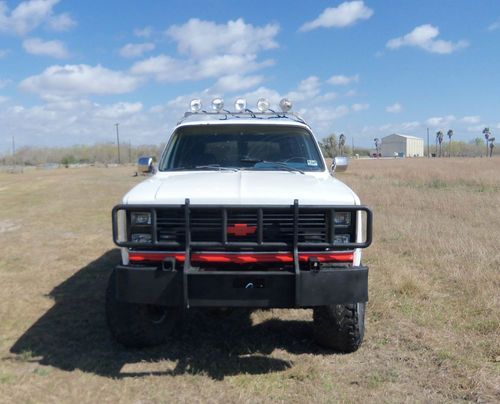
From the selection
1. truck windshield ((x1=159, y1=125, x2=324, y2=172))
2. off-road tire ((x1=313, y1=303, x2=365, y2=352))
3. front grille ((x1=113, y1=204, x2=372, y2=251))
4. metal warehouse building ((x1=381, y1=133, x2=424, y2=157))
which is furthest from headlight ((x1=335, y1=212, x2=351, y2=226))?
metal warehouse building ((x1=381, y1=133, x2=424, y2=157))

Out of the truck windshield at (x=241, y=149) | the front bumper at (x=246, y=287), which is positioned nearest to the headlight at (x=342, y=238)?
the front bumper at (x=246, y=287)

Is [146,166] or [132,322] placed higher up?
[146,166]

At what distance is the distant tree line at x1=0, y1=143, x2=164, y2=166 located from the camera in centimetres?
8600

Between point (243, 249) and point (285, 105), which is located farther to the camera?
point (285, 105)

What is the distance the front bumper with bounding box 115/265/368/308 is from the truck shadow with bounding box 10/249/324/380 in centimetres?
72

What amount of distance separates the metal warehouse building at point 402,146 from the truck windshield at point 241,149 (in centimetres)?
12847

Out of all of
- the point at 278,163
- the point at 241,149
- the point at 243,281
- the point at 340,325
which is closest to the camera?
the point at 243,281

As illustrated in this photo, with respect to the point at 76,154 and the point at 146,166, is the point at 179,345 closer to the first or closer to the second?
the point at 146,166

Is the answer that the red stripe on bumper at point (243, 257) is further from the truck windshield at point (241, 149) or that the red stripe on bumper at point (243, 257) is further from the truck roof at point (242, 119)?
the truck roof at point (242, 119)

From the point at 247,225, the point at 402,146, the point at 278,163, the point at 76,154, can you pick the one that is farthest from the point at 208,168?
the point at 402,146

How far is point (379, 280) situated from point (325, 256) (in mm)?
2931

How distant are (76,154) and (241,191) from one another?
96.6m

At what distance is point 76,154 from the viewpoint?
94812 mm

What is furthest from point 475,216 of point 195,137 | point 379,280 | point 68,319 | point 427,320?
point 68,319
